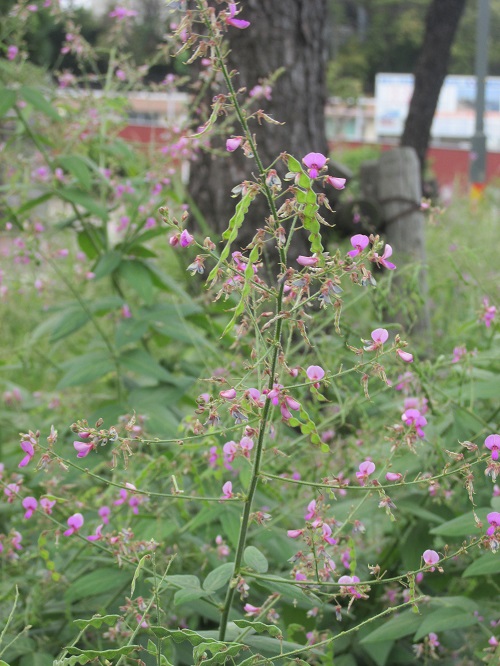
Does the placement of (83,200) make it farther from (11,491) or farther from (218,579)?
(218,579)

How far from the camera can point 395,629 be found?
1777 mm

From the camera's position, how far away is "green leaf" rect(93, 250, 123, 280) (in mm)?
2627

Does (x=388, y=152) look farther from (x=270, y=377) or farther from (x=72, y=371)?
(x=270, y=377)

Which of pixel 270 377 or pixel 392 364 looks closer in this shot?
pixel 270 377

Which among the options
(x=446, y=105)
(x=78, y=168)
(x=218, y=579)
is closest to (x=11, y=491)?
(x=218, y=579)

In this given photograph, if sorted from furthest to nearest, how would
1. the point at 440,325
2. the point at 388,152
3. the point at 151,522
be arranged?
the point at 388,152, the point at 440,325, the point at 151,522

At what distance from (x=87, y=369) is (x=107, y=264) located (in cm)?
34

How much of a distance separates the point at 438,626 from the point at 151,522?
0.58 meters

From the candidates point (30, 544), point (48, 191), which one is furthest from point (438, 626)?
point (48, 191)

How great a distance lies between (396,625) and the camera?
1.79 meters

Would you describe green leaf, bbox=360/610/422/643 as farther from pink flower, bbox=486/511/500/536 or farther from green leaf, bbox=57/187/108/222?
green leaf, bbox=57/187/108/222

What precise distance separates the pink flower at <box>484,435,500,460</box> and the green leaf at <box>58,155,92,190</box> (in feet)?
5.34

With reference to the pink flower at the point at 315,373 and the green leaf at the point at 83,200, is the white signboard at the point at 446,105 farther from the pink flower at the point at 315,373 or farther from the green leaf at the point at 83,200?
the pink flower at the point at 315,373

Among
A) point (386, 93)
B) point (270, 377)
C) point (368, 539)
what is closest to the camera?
point (270, 377)
